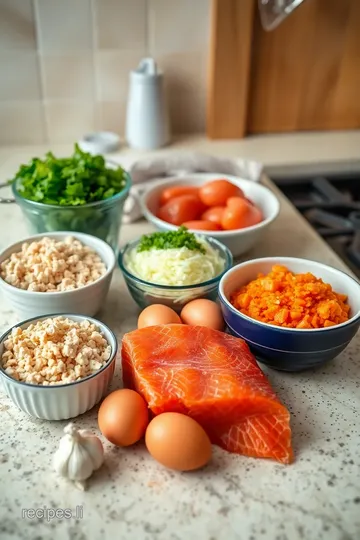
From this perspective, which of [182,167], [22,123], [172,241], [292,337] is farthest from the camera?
[22,123]

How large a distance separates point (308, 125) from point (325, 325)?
1.04 m

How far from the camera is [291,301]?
838mm

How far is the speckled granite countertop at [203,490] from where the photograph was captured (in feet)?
2.04

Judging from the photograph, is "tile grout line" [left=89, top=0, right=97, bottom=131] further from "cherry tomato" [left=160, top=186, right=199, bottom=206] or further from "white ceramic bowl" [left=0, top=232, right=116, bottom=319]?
"white ceramic bowl" [left=0, top=232, right=116, bottom=319]

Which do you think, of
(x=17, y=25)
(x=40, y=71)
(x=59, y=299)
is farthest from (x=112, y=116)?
(x=59, y=299)

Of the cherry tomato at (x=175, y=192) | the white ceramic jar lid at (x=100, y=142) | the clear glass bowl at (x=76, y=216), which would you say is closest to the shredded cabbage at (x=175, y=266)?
the clear glass bowl at (x=76, y=216)

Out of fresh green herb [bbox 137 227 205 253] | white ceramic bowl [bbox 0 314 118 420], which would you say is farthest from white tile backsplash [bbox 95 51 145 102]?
white ceramic bowl [bbox 0 314 118 420]

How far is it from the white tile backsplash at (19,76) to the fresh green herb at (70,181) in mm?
500

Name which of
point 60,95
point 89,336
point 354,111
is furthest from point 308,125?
Result: point 89,336

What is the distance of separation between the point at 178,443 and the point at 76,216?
511 mm

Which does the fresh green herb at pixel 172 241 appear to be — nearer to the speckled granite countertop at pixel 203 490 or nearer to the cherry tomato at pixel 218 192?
the cherry tomato at pixel 218 192

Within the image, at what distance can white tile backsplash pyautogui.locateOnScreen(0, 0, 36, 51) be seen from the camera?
1.40 meters

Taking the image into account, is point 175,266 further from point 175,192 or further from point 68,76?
point 68,76

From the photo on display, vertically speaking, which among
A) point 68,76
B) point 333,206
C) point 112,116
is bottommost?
point 333,206
